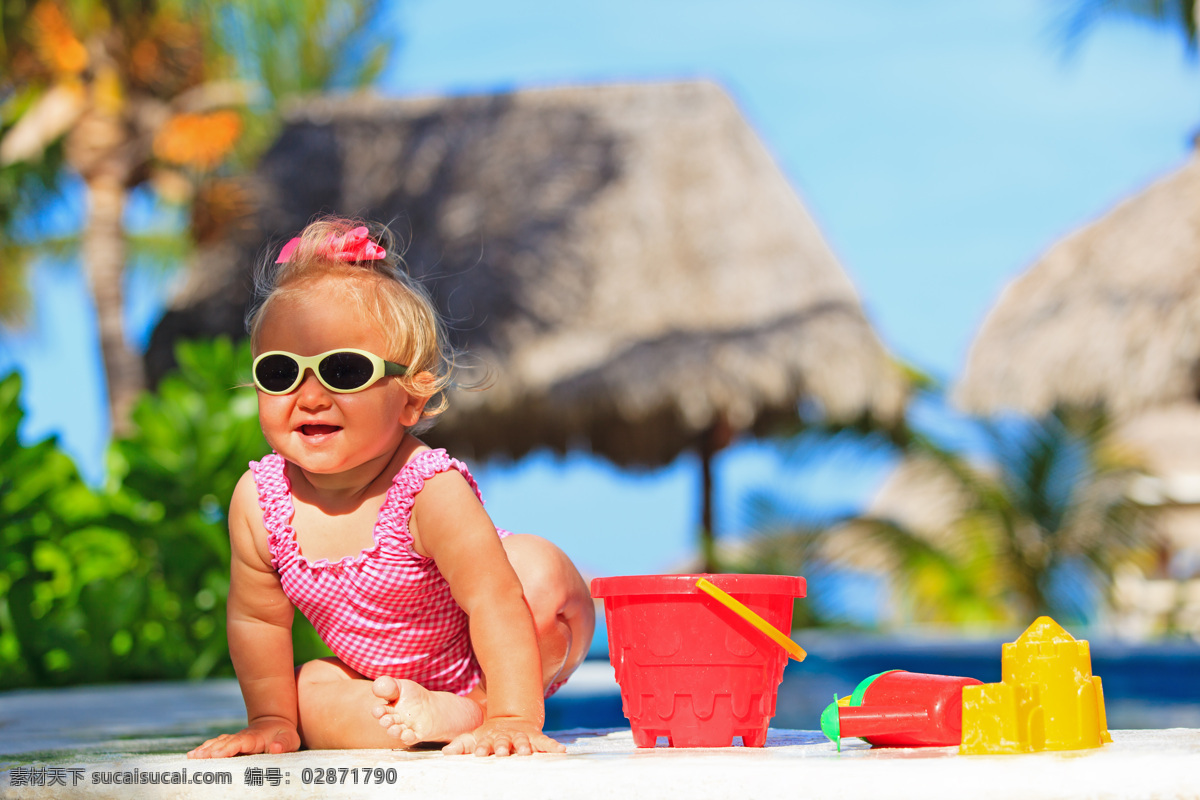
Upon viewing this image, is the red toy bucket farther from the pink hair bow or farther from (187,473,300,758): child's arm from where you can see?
the pink hair bow

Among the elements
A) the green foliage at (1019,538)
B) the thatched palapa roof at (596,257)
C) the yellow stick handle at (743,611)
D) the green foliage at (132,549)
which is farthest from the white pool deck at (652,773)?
the green foliage at (1019,538)

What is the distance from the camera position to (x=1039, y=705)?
149 cm

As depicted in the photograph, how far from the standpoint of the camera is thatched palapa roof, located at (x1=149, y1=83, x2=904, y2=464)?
8.78 meters

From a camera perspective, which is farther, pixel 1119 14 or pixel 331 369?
pixel 1119 14

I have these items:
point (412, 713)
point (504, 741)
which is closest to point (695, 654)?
point (504, 741)

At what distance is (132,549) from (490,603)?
270 centimetres

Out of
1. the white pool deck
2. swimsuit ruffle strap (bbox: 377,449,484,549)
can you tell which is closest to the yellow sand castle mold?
the white pool deck

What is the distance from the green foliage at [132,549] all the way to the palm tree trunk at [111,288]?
21.8ft

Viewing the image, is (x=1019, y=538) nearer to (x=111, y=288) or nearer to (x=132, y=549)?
(x=132, y=549)

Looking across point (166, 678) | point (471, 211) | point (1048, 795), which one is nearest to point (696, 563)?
point (471, 211)

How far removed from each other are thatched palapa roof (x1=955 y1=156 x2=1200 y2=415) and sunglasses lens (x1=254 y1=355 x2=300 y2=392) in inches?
323

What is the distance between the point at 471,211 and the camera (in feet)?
31.9

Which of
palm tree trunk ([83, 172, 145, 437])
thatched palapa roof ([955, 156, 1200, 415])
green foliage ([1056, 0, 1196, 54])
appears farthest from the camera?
palm tree trunk ([83, 172, 145, 437])

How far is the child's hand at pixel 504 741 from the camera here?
1.57 metres
